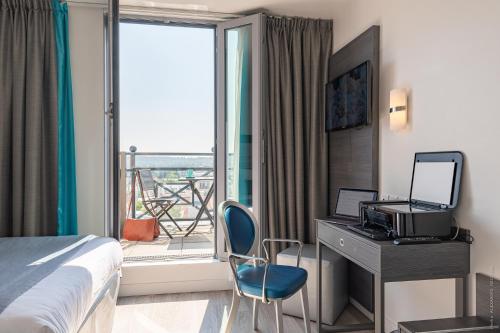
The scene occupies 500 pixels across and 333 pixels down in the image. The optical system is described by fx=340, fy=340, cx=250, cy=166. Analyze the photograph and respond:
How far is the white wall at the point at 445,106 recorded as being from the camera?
5.10 feet

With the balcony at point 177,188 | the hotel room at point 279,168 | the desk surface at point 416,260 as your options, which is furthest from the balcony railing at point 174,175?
the desk surface at point 416,260

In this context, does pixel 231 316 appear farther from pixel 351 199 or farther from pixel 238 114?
pixel 238 114

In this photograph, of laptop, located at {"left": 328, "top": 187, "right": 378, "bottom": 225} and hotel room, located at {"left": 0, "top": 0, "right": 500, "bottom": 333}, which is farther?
laptop, located at {"left": 328, "top": 187, "right": 378, "bottom": 225}

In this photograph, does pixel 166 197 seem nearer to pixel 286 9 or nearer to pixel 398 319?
pixel 286 9

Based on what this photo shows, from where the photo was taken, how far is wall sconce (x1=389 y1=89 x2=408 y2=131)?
213 centimetres

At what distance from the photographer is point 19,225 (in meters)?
2.76

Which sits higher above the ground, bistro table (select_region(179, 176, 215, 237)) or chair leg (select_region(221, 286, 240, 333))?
bistro table (select_region(179, 176, 215, 237))

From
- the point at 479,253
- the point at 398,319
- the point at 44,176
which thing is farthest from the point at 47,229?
the point at 479,253

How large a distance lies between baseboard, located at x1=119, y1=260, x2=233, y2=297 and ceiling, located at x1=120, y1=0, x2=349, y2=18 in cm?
232

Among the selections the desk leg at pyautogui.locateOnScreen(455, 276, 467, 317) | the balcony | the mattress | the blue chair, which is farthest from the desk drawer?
the balcony

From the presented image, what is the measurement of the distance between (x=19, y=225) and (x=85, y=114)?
3.47ft

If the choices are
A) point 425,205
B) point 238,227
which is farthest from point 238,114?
point 425,205

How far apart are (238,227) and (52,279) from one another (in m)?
1.15

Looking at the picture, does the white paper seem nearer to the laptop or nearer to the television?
the laptop
